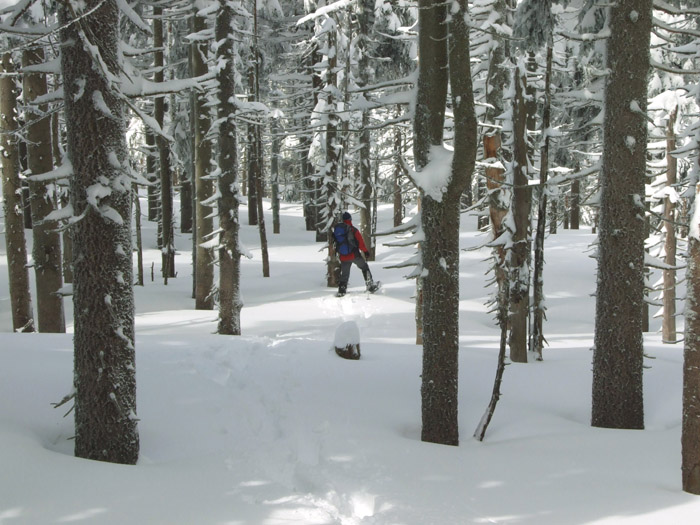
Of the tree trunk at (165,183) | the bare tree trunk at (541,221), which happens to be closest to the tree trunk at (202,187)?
the tree trunk at (165,183)

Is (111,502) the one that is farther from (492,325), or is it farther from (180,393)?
(492,325)

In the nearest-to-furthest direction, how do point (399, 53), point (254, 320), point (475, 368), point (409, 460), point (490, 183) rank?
1. point (409, 460)
2. point (475, 368)
3. point (490, 183)
4. point (254, 320)
5. point (399, 53)

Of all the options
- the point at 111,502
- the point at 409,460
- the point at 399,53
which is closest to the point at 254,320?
the point at 409,460

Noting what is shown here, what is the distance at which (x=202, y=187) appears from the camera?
14.9 meters

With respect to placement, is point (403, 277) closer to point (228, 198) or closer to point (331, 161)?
point (228, 198)

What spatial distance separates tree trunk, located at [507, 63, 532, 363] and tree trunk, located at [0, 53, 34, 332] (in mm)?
9297

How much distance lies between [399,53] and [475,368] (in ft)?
56.4

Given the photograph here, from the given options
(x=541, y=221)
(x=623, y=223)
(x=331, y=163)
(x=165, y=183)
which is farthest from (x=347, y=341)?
(x=165, y=183)

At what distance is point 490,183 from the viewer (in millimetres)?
12047

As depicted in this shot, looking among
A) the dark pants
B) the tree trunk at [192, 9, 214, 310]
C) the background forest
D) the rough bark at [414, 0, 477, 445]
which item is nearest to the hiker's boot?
the dark pants

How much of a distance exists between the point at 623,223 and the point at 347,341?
405 centimetres

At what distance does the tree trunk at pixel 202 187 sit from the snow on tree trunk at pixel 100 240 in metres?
9.37

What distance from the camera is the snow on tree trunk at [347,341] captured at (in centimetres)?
876

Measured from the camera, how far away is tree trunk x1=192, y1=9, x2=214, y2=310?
14.6 metres
